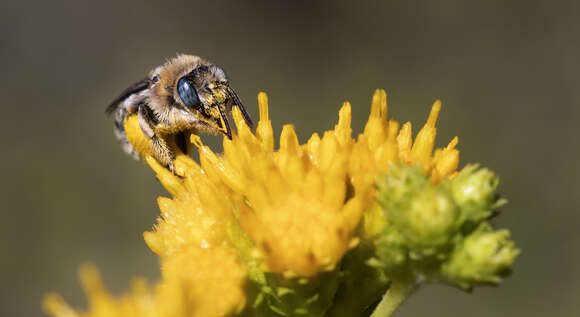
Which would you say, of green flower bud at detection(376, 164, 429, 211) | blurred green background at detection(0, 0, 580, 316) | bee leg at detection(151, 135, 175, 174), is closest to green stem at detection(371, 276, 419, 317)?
green flower bud at detection(376, 164, 429, 211)

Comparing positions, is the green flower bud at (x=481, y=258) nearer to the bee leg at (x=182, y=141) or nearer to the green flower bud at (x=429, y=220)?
the green flower bud at (x=429, y=220)

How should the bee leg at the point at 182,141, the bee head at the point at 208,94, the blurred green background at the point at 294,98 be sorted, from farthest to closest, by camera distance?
the blurred green background at the point at 294,98, the bee leg at the point at 182,141, the bee head at the point at 208,94

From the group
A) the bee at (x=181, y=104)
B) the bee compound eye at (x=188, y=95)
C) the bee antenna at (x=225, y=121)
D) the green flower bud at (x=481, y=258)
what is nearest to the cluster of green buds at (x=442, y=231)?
the green flower bud at (x=481, y=258)

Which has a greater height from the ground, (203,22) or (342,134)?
(203,22)

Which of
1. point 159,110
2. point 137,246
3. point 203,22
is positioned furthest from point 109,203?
point 159,110

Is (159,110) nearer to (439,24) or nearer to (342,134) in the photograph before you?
(342,134)

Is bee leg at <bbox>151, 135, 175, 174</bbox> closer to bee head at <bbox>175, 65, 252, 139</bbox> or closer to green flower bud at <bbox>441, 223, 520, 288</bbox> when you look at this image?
bee head at <bbox>175, 65, 252, 139</bbox>
